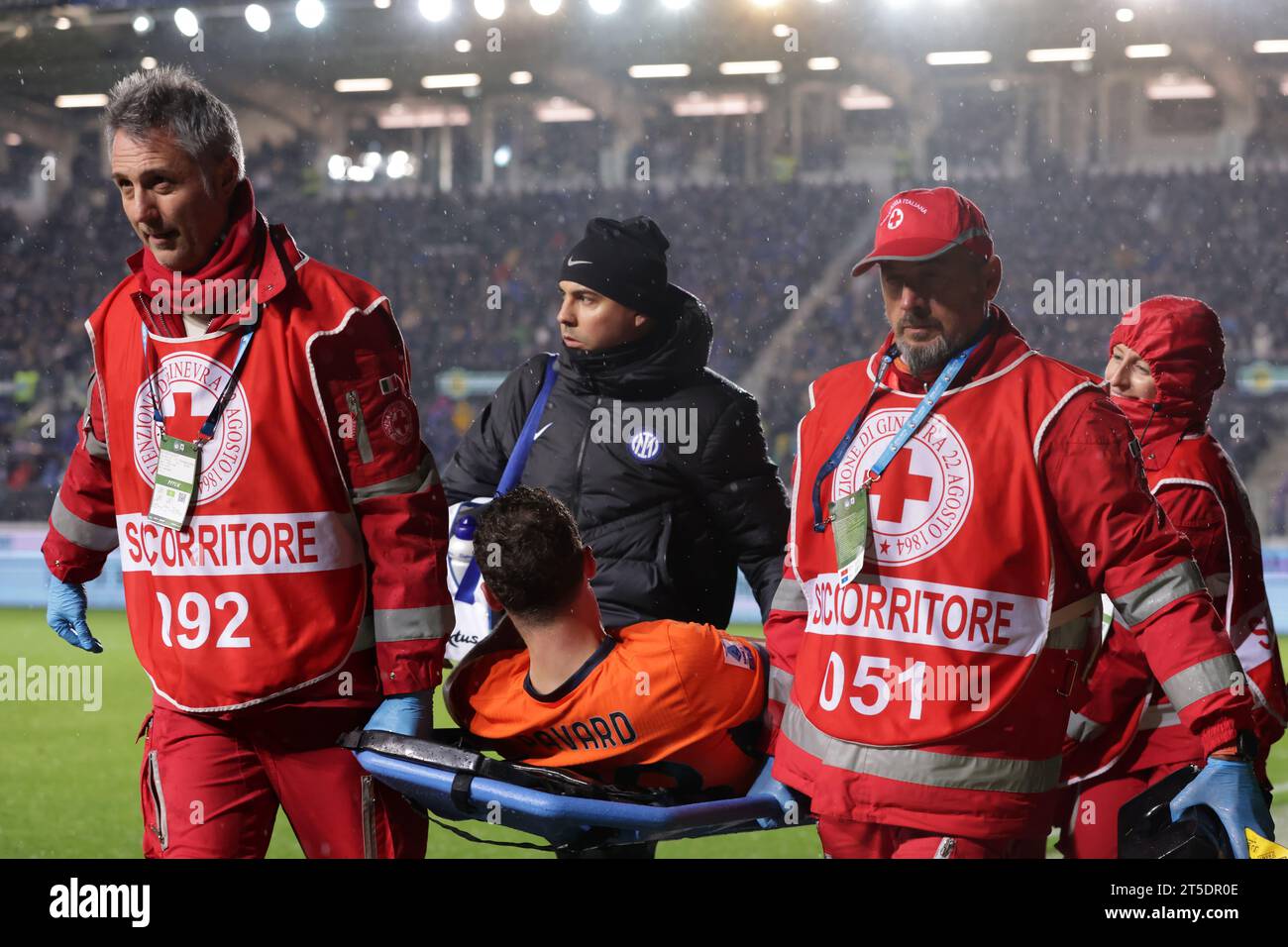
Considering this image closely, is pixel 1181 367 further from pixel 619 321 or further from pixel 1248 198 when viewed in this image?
pixel 1248 198

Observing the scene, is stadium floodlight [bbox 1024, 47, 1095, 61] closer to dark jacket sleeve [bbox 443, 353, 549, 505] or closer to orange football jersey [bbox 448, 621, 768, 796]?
dark jacket sleeve [bbox 443, 353, 549, 505]

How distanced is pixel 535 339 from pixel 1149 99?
7661 millimetres

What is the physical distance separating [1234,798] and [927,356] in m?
0.75

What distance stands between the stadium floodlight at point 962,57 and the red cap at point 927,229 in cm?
1450

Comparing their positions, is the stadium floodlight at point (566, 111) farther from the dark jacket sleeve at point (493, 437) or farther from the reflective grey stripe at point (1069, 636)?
the reflective grey stripe at point (1069, 636)

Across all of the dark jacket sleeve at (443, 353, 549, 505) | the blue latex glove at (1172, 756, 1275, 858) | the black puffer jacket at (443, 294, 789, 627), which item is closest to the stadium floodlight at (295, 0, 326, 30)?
the dark jacket sleeve at (443, 353, 549, 505)

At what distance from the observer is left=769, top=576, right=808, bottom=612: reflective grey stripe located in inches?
89.7

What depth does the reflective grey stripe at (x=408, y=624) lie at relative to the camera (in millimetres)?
2150

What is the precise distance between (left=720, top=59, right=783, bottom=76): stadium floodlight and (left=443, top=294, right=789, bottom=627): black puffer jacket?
13301 mm

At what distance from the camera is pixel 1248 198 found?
14.7 metres

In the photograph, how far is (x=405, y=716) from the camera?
7.00 feet

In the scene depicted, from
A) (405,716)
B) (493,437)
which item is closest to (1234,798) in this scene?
(405,716)

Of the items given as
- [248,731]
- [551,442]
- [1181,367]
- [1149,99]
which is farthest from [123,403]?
[1149,99]

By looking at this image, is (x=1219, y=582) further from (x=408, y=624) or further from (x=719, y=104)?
(x=719, y=104)
